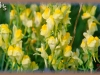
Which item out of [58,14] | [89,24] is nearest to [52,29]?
[58,14]

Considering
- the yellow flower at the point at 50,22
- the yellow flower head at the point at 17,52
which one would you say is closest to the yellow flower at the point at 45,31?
the yellow flower at the point at 50,22

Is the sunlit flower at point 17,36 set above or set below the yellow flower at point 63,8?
below

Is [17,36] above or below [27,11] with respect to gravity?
below

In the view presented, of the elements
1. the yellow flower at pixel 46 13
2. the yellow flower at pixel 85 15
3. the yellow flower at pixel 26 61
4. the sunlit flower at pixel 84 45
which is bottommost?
the yellow flower at pixel 26 61

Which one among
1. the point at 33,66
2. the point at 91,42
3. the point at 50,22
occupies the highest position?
the point at 50,22

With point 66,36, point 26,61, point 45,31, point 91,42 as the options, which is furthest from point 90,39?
point 26,61

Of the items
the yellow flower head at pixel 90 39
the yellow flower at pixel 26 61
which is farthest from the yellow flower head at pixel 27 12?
the yellow flower head at pixel 90 39

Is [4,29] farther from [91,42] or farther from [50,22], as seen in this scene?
[91,42]

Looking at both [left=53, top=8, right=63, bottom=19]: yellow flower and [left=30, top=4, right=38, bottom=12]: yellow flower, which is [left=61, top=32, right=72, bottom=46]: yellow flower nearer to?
[left=53, top=8, right=63, bottom=19]: yellow flower

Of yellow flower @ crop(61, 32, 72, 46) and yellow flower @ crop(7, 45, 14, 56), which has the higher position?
yellow flower @ crop(61, 32, 72, 46)

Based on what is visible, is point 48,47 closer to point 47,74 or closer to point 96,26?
point 47,74

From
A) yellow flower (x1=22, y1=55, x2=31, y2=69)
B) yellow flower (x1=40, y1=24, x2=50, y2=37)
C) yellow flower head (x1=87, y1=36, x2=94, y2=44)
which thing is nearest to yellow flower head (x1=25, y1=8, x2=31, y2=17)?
yellow flower (x1=40, y1=24, x2=50, y2=37)

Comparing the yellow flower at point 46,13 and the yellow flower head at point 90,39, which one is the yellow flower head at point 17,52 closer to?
the yellow flower at point 46,13
